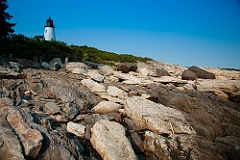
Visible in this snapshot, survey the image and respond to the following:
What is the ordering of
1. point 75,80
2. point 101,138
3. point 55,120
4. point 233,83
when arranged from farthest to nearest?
point 233,83 → point 75,80 → point 55,120 → point 101,138

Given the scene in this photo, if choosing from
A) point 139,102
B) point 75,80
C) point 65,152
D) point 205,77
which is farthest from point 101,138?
point 205,77

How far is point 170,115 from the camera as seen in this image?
6785mm

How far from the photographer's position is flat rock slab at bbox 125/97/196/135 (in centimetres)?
611

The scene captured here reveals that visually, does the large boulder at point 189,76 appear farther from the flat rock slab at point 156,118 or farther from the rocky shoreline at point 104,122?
the flat rock slab at point 156,118

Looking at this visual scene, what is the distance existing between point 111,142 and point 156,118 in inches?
80.7

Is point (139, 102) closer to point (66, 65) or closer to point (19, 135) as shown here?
point (19, 135)

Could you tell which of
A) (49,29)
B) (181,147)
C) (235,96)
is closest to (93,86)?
(181,147)

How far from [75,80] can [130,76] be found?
4.32 meters

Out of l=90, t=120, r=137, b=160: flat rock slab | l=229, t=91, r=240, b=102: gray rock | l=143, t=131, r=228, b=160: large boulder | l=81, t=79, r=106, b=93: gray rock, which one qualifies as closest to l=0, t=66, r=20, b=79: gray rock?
l=81, t=79, r=106, b=93: gray rock

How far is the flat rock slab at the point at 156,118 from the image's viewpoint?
6.11 m

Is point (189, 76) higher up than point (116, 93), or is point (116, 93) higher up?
point (189, 76)

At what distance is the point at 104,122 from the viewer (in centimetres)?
614

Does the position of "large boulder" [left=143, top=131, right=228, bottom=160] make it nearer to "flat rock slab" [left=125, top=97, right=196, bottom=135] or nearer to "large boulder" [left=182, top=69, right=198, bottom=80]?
"flat rock slab" [left=125, top=97, right=196, bottom=135]

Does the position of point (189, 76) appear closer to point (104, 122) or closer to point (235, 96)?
point (235, 96)
